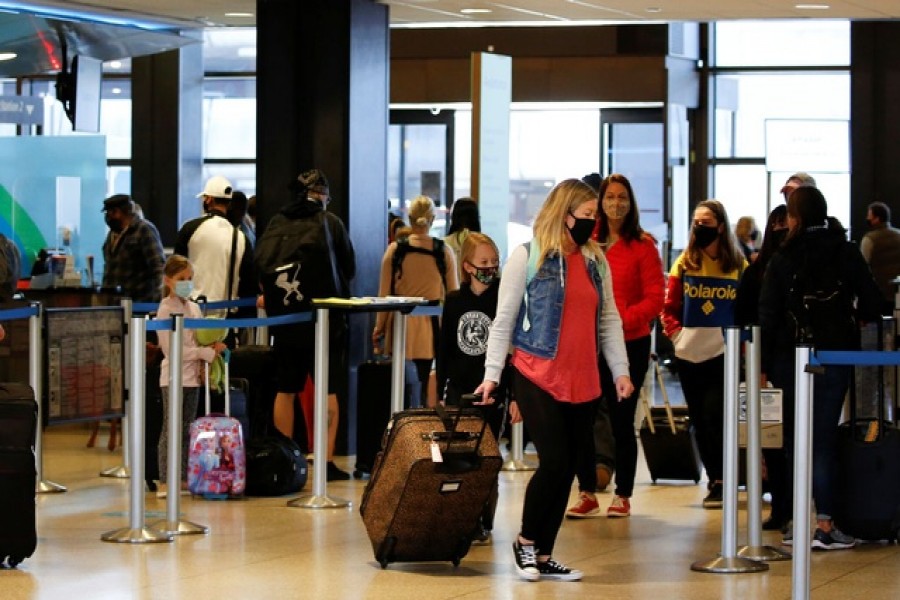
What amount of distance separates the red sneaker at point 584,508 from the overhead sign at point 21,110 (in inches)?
355

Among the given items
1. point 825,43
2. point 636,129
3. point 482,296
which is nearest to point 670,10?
point 482,296

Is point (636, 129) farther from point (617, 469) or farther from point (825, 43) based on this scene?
point (617, 469)

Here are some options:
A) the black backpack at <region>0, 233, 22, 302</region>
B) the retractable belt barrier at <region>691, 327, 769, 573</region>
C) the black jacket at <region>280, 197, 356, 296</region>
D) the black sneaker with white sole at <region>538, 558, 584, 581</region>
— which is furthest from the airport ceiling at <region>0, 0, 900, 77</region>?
the black sneaker with white sole at <region>538, 558, 584, 581</region>

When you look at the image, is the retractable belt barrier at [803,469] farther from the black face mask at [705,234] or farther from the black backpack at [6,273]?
the black backpack at [6,273]

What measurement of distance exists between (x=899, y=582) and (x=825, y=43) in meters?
17.5

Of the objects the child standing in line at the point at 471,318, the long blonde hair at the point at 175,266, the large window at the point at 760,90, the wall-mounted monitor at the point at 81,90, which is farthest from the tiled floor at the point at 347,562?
the large window at the point at 760,90

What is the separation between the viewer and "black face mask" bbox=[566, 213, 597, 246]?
660 cm

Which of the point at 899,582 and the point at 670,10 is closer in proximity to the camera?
the point at 899,582

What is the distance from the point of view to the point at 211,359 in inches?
352

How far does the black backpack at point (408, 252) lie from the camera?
1049 cm

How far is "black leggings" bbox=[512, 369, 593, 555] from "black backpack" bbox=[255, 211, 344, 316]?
3044 mm

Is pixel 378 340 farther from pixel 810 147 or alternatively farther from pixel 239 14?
pixel 810 147

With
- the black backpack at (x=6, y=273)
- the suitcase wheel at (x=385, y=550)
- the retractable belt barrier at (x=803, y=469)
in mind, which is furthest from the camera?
the black backpack at (x=6, y=273)

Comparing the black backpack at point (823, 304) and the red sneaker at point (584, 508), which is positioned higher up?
the black backpack at point (823, 304)
